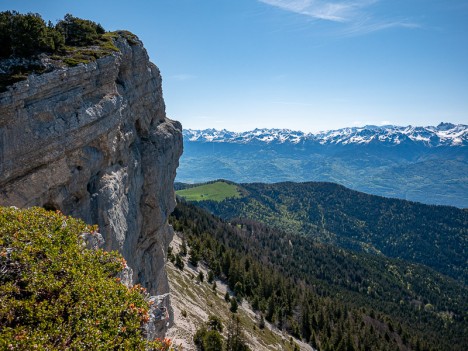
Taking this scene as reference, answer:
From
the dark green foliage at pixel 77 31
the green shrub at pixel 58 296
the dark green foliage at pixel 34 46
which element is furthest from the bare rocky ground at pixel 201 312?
the dark green foliage at pixel 77 31

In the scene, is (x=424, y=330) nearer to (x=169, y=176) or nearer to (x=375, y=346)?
(x=375, y=346)

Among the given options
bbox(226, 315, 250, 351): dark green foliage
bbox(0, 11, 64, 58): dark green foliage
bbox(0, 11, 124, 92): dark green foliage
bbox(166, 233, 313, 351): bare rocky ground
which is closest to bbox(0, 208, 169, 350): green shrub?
bbox(0, 11, 124, 92): dark green foliage

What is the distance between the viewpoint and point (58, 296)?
1492cm

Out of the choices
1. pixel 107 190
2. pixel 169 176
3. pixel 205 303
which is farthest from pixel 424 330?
pixel 107 190

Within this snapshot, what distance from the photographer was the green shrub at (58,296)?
12969 mm

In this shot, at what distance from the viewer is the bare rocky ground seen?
52.7m

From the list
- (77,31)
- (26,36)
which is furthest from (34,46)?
(77,31)

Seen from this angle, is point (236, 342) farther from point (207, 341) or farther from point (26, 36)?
point (26, 36)

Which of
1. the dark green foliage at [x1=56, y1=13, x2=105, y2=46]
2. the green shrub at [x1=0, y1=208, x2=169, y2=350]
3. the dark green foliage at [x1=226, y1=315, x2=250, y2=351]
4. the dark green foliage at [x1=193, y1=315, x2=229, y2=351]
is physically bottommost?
the dark green foliage at [x1=226, y1=315, x2=250, y2=351]

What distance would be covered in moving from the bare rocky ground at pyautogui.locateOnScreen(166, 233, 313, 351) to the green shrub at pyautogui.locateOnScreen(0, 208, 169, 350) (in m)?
32.5

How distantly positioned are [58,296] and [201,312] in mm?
55917

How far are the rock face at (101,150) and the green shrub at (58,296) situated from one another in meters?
8.55

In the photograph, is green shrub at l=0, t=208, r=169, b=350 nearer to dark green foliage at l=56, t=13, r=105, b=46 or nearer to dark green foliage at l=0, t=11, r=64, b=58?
dark green foliage at l=0, t=11, r=64, b=58

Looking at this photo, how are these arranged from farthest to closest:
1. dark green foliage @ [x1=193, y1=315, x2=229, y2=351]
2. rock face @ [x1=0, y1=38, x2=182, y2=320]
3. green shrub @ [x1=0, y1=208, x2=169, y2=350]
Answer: dark green foliage @ [x1=193, y1=315, x2=229, y2=351] → rock face @ [x1=0, y1=38, x2=182, y2=320] → green shrub @ [x1=0, y1=208, x2=169, y2=350]
